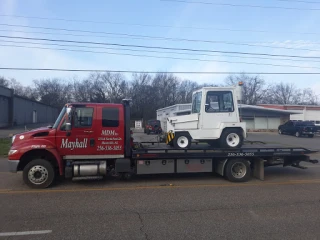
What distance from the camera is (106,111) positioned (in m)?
7.89

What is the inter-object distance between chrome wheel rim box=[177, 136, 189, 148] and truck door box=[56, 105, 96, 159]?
2826 mm

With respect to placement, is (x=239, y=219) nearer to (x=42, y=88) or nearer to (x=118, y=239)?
(x=118, y=239)

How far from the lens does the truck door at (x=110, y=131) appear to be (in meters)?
7.81

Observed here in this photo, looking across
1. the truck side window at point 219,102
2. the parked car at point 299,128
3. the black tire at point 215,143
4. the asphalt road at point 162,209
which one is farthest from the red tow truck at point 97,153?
the parked car at point 299,128

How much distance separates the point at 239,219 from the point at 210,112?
14.7 ft

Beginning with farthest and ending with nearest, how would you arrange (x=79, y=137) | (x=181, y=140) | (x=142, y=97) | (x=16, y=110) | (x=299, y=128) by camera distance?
1. (x=142, y=97)
2. (x=16, y=110)
3. (x=299, y=128)
4. (x=181, y=140)
5. (x=79, y=137)

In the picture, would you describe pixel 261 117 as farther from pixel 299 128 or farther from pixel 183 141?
pixel 183 141

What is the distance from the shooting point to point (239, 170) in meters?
8.63

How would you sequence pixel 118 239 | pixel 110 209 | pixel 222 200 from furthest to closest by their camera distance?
1. pixel 222 200
2. pixel 110 209
3. pixel 118 239

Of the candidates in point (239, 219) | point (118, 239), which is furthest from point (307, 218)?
point (118, 239)

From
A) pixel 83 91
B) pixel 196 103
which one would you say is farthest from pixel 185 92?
pixel 196 103

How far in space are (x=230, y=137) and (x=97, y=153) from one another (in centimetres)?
439

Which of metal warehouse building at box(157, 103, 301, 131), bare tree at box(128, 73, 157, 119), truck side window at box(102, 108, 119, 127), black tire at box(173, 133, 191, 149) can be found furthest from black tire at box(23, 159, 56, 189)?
bare tree at box(128, 73, 157, 119)

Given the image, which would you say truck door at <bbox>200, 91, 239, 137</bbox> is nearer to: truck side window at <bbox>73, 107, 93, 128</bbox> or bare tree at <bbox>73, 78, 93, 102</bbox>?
truck side window at <bbox>73, 107, 93, 128</bbox>
